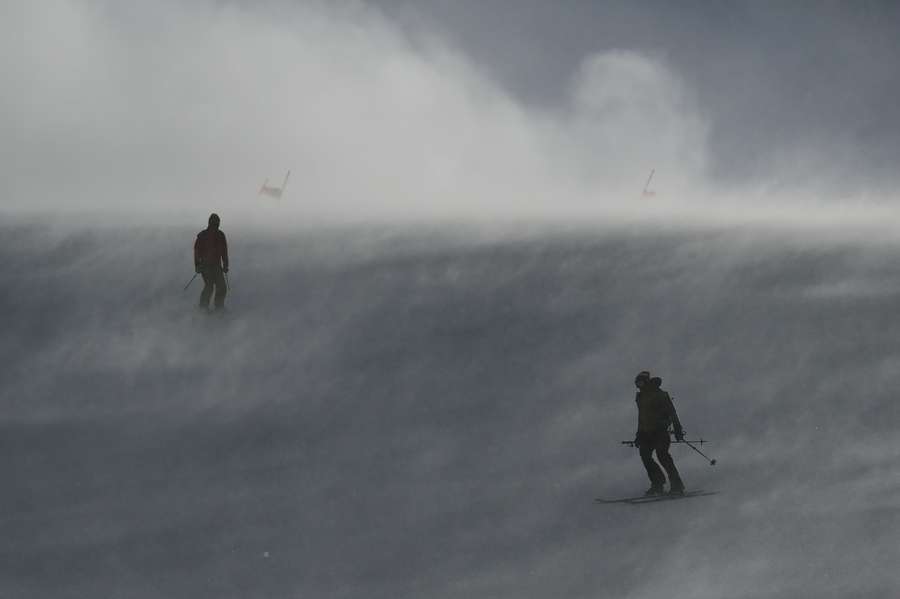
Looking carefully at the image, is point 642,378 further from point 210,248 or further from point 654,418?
point 210,248

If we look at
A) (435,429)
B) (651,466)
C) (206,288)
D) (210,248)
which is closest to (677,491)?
(651,466)

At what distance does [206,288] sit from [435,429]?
6.31 metres

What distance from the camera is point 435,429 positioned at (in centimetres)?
2856

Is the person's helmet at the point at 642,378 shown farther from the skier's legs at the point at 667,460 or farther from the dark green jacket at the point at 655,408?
the skier's legs at the point at 667,460

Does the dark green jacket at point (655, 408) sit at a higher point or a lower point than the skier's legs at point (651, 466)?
higher

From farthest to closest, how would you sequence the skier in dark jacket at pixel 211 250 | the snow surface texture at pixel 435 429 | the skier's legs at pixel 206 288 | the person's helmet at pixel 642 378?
the skier's legs at pixel 206 288 < the skier in dark jacket at pixel 211 250 < the snow surface texture at pixel 435 429 < the person's helmet at pixel 642 378

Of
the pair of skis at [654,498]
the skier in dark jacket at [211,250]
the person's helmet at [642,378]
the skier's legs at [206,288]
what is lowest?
the pair of skis at [654,498]

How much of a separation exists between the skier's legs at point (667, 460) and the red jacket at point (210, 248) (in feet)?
33.5

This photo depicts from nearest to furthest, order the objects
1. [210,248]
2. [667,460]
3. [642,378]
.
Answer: [642,378] → [667,460] → [210,248]

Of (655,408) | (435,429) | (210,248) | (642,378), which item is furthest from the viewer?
(210,248)

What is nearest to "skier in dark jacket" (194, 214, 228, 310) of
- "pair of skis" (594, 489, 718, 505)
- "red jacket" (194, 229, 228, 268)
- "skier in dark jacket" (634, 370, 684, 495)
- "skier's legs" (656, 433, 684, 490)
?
"red jacket" (194, 229, 228, 268)

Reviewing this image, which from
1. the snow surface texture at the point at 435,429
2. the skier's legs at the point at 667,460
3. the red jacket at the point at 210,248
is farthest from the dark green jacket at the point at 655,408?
the red jacket at the point at 210,248

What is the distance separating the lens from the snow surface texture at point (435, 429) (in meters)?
23.5

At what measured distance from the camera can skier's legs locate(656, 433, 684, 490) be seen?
2348 cm
